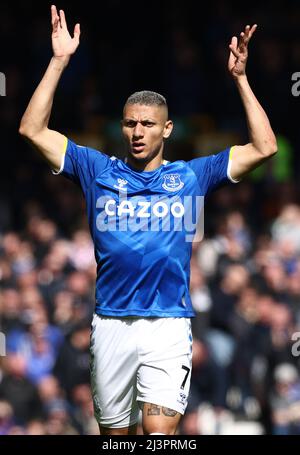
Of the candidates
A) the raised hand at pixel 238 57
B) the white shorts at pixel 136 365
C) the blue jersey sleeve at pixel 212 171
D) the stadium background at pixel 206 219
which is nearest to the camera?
the white shorts at pixel 136 365

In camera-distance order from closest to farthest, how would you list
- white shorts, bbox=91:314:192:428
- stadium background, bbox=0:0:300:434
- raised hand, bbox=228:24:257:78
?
1. white shorts, bbox=91:314:192:428
2. raised hand, bbox=228:24:257:78
3. stadium background, bbox=0:0:300:434

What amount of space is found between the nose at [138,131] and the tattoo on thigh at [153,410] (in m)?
1.81

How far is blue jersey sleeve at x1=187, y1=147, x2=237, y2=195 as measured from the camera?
8195 mm

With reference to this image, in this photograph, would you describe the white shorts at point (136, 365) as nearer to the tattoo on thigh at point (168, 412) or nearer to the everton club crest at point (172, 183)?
the tattoo on thigh at point (168, 412)

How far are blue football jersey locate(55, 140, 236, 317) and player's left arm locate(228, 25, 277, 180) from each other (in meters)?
0.10

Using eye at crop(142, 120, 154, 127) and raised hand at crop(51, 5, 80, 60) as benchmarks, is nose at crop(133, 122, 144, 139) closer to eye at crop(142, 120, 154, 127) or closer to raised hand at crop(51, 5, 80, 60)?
eye at crop(142, 120, 154, 127)

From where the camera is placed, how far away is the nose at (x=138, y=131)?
803 centimetres

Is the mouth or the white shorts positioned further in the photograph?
the mouth

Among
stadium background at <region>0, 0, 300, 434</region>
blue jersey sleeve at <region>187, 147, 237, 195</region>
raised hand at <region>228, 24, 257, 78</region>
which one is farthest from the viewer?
stadium background at <region>0, 0, 300, 434</region>

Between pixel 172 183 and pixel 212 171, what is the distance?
0.29 metres

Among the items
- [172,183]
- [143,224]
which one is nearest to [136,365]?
[143,224]

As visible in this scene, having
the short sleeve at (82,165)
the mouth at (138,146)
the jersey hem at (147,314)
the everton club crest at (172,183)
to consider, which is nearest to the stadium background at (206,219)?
the jersey hem at (147,314)

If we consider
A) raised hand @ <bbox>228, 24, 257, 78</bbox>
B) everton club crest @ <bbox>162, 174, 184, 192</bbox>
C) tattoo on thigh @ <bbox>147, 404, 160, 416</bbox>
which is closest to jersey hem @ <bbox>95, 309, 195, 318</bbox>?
tattoo on thigh @ <bbox>147, 404, 160, 416</bbox>

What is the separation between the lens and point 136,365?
26.5 feet
